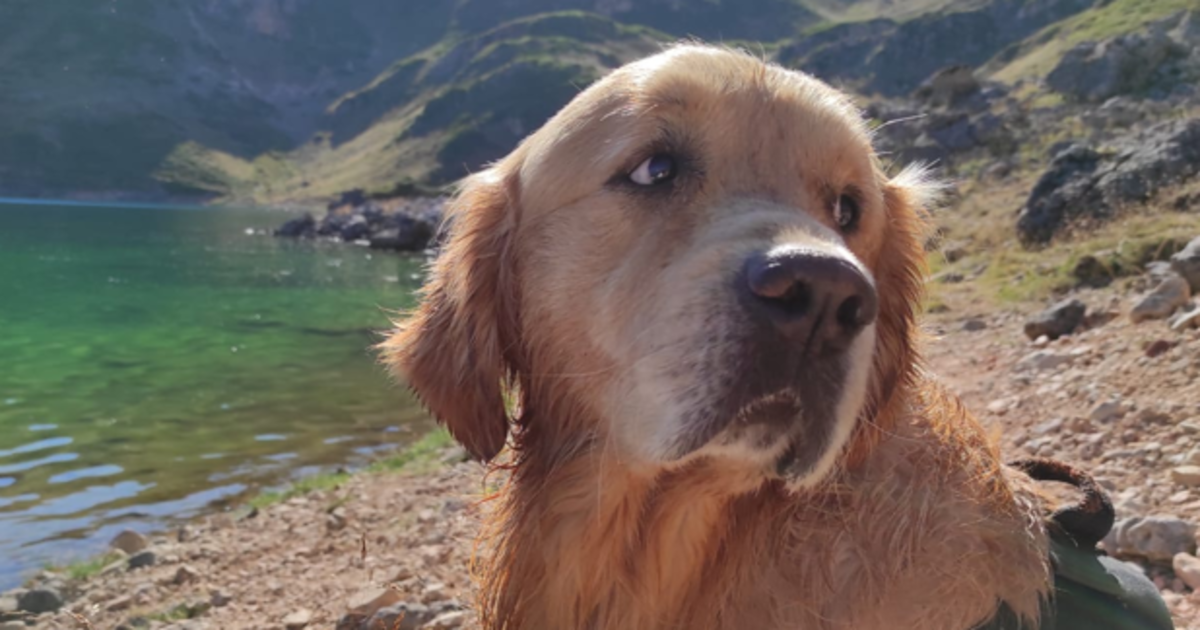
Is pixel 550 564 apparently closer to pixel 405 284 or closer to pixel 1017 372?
pixel 1017 372

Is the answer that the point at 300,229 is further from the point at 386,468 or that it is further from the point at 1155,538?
the point at 1155,538

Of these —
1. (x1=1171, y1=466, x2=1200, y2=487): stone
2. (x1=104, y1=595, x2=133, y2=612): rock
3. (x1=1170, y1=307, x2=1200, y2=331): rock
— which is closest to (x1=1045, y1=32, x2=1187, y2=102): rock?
(x1=1170, y1=307, x2=1200, y2=331): rock

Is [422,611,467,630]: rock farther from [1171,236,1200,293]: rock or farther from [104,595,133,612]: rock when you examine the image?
[1171,236,1200,293]: rock

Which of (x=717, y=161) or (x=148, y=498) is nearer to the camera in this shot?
(x=717, y=161)

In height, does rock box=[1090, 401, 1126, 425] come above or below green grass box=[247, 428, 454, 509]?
above

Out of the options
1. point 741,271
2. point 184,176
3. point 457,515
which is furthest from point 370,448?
point 184,176

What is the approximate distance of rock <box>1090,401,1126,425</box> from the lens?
17.7 feet

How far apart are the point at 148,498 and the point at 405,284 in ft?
84.3

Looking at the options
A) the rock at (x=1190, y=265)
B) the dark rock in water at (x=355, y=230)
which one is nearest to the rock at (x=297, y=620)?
the rock at (x=1190, y=265)

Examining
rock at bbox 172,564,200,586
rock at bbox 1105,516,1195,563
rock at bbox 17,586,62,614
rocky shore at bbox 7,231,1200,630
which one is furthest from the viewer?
rock at bbox 172,564,200,586

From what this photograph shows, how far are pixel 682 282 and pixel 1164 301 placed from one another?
21.1 feet

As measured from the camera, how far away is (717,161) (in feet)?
9.63

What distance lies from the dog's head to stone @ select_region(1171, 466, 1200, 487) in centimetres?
204

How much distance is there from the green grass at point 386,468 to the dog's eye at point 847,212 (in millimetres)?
6281
